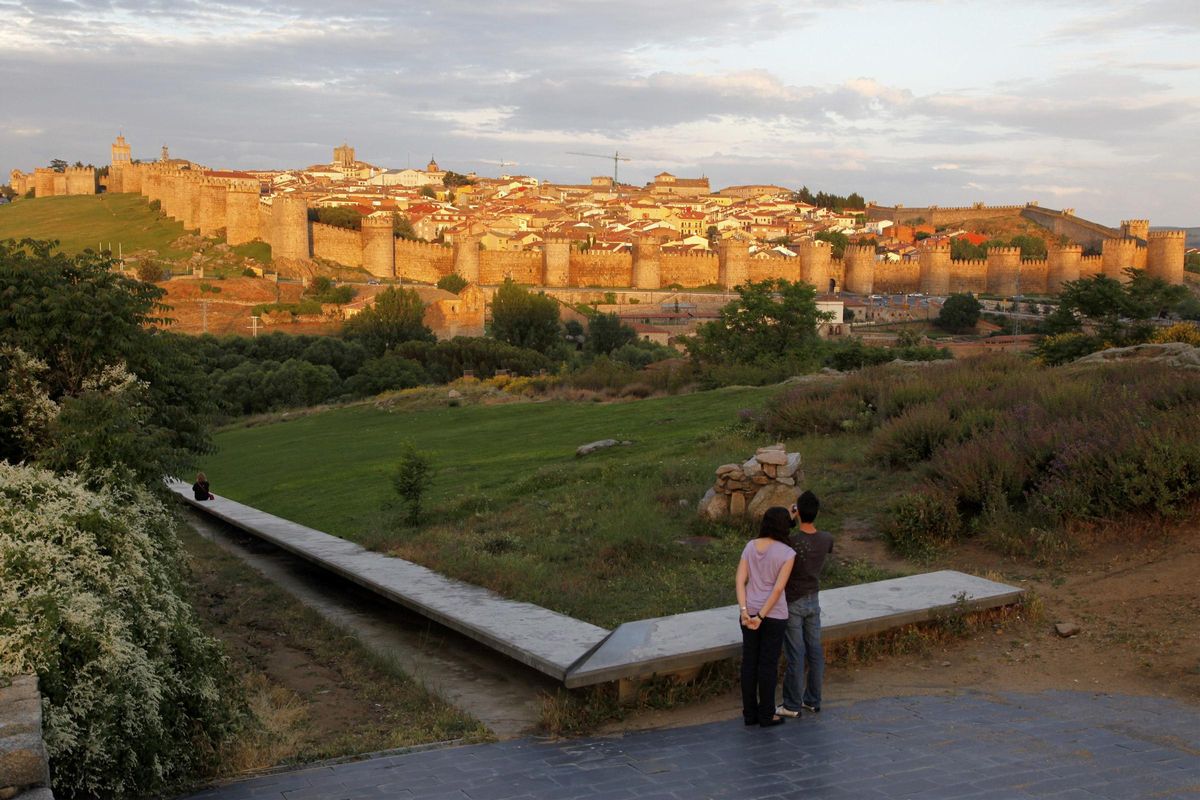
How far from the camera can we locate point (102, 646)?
14.8ft

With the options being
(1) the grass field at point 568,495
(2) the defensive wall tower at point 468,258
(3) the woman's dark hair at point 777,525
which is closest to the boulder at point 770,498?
(1) the grass field at point 568,495

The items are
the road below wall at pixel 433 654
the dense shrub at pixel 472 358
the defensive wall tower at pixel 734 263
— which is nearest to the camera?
the road below wall at pixel 433 654

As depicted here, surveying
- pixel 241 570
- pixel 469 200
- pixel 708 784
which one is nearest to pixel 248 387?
pixel 241 570

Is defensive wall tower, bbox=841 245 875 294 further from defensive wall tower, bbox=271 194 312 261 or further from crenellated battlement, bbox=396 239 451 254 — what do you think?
defensive wall tower, bbox=271 194 312 261

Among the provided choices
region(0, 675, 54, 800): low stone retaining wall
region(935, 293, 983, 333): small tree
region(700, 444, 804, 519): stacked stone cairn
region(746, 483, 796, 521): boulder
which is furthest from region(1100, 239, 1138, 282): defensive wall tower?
region(0, 675, 54, 800): low stone retaining wall

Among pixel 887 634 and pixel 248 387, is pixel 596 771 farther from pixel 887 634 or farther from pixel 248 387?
pixel 248 387

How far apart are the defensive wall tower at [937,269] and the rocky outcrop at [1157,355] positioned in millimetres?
74796

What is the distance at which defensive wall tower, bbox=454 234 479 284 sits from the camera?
83875 millimetres

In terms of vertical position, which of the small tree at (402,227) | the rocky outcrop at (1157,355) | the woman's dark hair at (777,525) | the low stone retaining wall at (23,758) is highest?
the small tree at (402,227)

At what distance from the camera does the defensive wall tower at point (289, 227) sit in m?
82.6

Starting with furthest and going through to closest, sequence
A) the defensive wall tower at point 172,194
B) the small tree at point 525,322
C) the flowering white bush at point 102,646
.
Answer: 1. the defensive wall tower at point 172,194
2. the small tree at point 525,322
3. the flowering white bush at point 102,646

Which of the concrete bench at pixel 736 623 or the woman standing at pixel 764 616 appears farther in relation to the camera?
the concrete bench at pixel 736 623

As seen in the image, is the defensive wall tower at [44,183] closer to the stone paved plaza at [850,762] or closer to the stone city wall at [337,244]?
the stone city wall at [337,244]

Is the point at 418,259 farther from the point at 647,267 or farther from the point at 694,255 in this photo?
the point at 694,255
